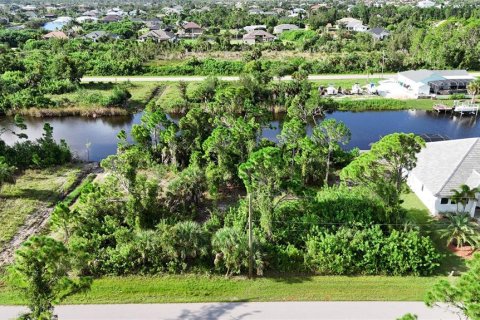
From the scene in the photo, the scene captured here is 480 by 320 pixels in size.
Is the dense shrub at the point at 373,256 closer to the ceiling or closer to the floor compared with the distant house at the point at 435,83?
closer to the floor

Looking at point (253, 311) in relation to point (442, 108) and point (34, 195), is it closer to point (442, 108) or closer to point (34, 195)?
point (34, 195)

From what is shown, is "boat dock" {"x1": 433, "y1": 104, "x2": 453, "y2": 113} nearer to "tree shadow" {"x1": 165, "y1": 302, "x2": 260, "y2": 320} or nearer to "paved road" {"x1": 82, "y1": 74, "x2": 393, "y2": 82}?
"paved road" {"x1": 82, "y1": 74, "x2": 393, "y2": 82}

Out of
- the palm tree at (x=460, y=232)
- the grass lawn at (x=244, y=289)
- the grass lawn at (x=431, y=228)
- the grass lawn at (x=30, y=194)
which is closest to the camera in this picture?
the grass lawn at (x=244, y=289)

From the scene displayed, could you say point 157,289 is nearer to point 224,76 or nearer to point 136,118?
point 136,118

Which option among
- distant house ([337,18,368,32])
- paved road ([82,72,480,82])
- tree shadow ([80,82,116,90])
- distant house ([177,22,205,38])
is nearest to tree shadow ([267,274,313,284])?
tree shadow ([80,82,116,90])

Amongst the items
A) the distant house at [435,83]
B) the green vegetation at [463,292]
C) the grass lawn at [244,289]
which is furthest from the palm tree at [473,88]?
the green vegetation at [463,292]

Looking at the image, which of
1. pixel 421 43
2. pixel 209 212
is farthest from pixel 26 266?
pixel 421 43

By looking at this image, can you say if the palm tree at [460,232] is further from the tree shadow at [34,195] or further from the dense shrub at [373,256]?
the tree shadow at [34,195]
